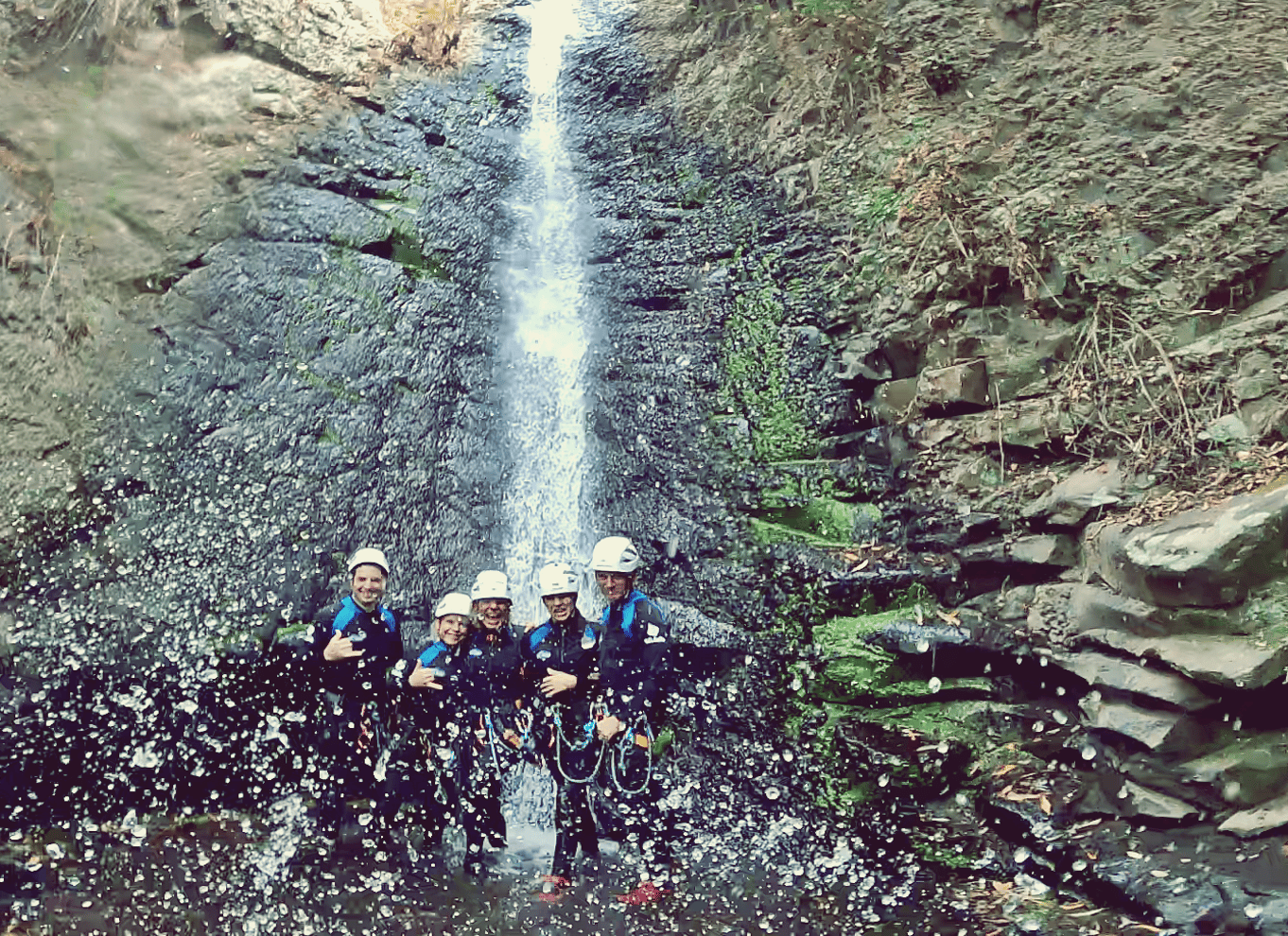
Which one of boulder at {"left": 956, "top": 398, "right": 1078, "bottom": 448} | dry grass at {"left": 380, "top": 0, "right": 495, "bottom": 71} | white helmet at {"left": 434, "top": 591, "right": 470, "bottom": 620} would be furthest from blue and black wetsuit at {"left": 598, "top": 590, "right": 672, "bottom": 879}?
dry grass at {"left": 380, "top": 0, "right": 495, "bottom": 71}

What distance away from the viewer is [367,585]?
516 centimetres

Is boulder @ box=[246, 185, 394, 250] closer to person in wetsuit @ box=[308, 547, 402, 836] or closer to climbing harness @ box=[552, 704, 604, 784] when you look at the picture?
person in wetsuit @ box=[308, 547, 402, 836]

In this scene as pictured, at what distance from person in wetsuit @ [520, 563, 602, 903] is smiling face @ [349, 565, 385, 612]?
2.85 feet

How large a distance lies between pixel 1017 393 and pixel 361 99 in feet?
21.5

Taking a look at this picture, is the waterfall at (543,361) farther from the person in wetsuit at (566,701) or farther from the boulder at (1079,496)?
the boulder at (1079,496)

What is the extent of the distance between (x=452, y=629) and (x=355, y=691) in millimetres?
599

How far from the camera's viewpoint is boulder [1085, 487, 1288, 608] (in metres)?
4.32

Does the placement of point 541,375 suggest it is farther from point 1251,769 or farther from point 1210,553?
point 1251,769

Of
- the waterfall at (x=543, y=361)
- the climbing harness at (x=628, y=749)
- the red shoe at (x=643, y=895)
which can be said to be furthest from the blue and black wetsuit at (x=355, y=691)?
the waterfall at (x=543, y=361)

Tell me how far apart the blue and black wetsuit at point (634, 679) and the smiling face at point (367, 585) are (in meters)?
1.22

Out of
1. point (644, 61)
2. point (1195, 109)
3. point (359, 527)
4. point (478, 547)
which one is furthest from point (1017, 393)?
point (644, 61)

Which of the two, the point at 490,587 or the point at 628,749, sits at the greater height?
the point at 490,587

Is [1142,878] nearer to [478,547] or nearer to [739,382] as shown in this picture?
[739,382]

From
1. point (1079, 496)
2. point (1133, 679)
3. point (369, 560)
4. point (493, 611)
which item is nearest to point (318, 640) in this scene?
point (369, 560)
